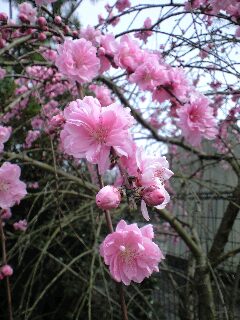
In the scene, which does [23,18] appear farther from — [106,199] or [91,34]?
[106,199]

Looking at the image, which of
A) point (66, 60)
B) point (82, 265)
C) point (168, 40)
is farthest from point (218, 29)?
point (82, 265)

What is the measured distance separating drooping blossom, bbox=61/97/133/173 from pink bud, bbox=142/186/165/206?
0.33ft

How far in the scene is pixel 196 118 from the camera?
57.6 inches

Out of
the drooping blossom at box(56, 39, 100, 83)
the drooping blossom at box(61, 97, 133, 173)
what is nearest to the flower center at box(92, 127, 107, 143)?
the drooping blossom at box(61, 97, 133, 173)

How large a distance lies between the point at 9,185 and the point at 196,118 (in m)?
0.82

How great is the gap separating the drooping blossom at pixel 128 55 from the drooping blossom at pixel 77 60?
16 centimetres

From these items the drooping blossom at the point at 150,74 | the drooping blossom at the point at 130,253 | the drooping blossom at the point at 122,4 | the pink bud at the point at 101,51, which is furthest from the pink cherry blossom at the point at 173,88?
the drooping blossom at the point at 122,4

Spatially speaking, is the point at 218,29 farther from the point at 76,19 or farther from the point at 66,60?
the point at 76,19

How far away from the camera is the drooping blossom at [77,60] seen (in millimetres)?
1217

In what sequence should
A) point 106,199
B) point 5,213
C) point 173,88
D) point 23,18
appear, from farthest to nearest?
1. point 5,213
2. point 23,18
3. point 173,88
4. point 106,199

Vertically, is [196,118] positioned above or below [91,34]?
below

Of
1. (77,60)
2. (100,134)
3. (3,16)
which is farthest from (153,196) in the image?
(3,16)

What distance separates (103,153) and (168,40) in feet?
3.42

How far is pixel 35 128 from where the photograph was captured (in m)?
3.09
